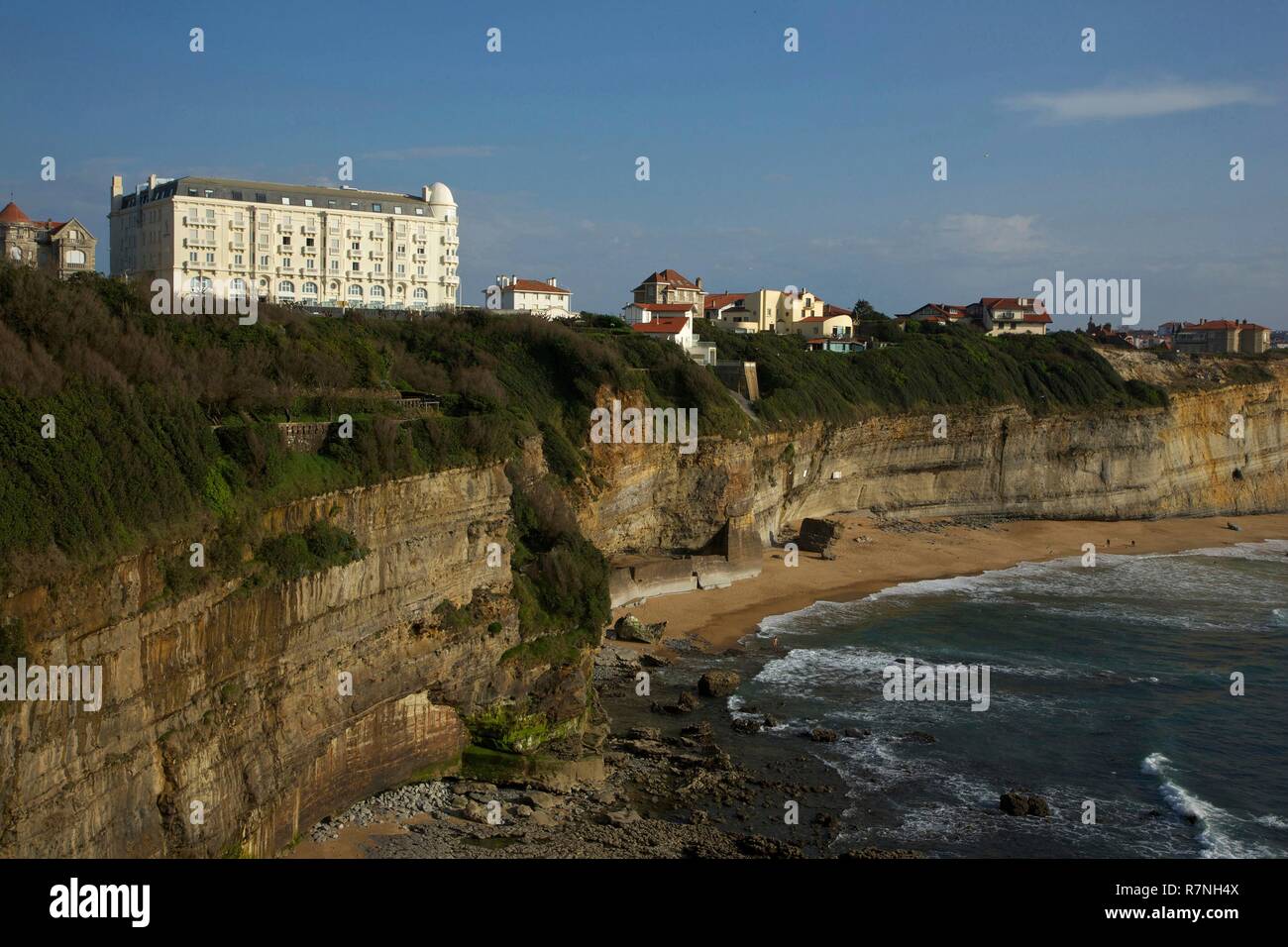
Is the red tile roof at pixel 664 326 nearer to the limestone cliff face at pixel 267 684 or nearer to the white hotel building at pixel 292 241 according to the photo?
the white hotel building at pixel 292 241

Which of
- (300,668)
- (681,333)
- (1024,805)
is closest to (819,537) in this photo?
(681,333)

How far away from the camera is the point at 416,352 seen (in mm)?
43625

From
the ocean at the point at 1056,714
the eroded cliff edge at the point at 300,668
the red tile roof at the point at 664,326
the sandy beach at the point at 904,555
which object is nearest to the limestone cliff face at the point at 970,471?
the eroded cliff edge at the point at 300,668

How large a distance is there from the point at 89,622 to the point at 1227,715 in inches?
1196

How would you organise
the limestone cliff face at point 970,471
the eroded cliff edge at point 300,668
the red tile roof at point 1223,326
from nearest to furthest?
1. the eroded cliff edge at point 300,668
2. the limestone cliff face at point 970,471
3. the red tile roof at point 1223,326

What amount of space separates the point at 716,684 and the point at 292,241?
33.9 m

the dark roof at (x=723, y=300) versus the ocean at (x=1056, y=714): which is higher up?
the dark roof at (x=723, y=300)

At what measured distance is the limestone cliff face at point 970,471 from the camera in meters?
46.5

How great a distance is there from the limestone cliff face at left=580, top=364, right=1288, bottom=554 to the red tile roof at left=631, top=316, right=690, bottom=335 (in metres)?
9.70

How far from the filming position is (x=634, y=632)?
38.1 meters

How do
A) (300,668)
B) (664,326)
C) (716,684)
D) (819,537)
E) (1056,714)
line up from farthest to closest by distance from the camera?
(664,326) → (819,537) → (716,684) → (1056,714) → (300,668)

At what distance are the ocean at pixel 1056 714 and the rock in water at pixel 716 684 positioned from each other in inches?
24.7

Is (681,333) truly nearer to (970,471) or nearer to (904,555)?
(904,555)
